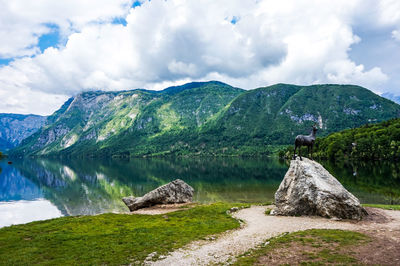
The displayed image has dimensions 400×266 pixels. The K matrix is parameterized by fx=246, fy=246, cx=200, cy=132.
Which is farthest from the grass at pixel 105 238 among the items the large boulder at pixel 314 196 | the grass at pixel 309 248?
the large boulder at pixel 314 196

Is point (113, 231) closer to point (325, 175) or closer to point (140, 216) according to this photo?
point (140, 216)

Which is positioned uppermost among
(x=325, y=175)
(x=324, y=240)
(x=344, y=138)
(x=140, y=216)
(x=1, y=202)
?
(x=344, y=138)

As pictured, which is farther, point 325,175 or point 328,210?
point 325,175

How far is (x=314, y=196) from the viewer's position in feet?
90.9

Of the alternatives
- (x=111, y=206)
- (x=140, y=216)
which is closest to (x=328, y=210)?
(x=140, y=216)

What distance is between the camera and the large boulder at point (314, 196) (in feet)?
86.2

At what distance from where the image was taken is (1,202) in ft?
220

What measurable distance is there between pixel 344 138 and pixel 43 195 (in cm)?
14605

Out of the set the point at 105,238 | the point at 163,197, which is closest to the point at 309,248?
the point at 105,238

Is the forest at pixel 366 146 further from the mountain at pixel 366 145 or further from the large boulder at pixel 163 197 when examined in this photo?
the large boulder at pixel 163 197

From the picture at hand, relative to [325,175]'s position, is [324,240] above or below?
below

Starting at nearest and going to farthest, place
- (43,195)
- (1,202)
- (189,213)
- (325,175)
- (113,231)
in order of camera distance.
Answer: (113,231)
(325,175)
(189,213)
(1,202)
(43,195)

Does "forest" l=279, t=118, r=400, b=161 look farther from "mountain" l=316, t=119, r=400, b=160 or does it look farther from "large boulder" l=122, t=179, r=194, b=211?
"large boulder" l=122, t=179, r=194, b=211

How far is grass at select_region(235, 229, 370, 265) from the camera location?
15.2 metres
